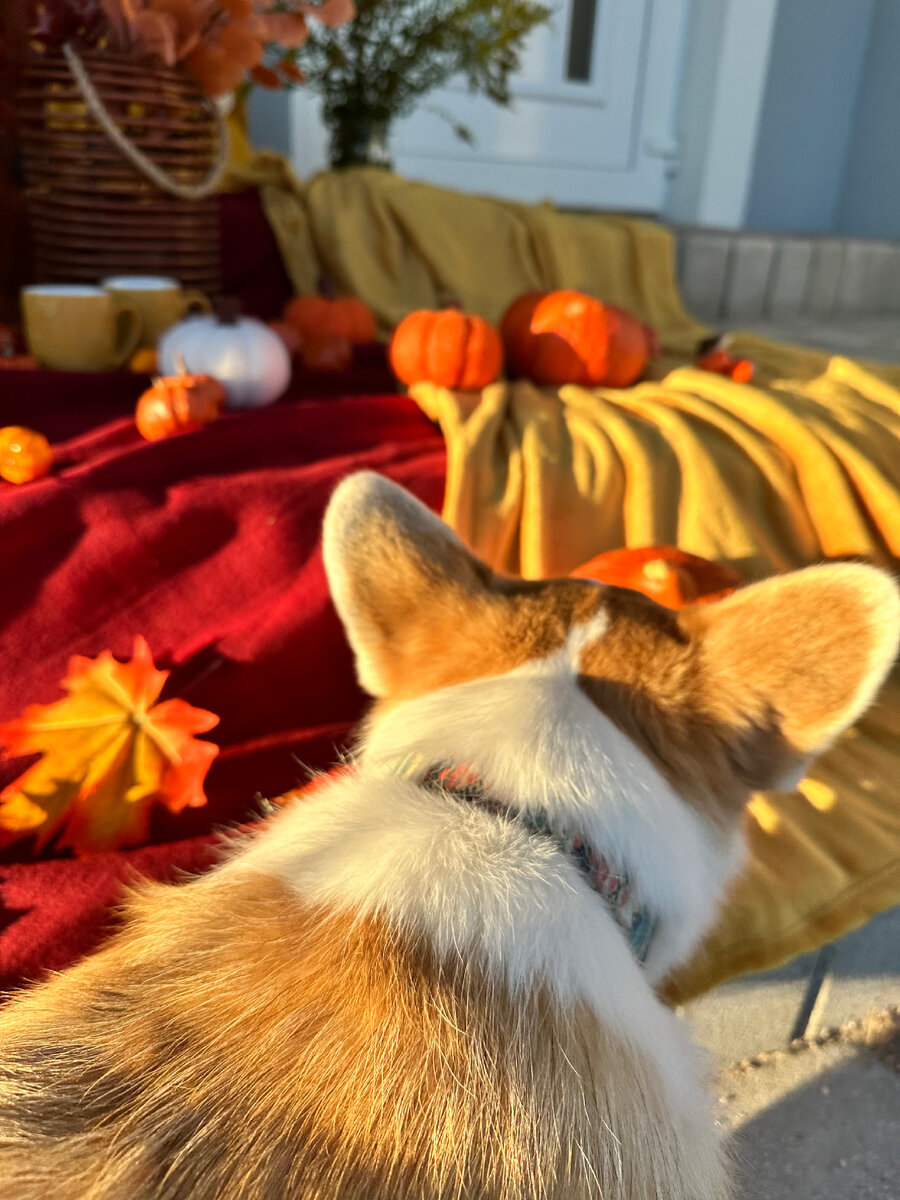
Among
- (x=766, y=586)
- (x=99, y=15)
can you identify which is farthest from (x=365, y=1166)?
(x=99, y=15)

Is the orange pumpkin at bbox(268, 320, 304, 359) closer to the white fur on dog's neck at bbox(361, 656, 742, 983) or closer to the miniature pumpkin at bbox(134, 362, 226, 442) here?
the miniature pumpkin at bbox(134, 362, 226, 442)

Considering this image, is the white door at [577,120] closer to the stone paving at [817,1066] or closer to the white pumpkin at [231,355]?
the white pumpkin at [231,355]

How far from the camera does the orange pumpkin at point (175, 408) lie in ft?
4.37

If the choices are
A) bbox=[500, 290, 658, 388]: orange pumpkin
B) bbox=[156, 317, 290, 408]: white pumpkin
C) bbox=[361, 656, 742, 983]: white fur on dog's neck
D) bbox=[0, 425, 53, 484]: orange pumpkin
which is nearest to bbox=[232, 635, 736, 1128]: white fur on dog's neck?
bbox=[361, 656, 742, 983]: white fur on dog's neck

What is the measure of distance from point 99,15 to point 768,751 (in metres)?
1.71

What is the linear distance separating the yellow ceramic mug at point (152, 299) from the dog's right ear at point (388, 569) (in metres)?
1.06

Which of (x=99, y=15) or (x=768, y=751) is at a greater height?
(x=99, y=15)

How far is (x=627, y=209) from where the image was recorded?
3.95 metres

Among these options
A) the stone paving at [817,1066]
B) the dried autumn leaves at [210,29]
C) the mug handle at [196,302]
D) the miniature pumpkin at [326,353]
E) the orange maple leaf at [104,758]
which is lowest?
the stone paving at [817,1066]

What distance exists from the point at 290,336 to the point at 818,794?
1326mm

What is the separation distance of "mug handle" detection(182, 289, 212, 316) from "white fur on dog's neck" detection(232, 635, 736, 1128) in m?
1.31

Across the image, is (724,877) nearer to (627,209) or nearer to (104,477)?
(104,477)

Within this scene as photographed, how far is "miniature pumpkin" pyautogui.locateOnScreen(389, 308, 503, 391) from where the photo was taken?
1583 mm

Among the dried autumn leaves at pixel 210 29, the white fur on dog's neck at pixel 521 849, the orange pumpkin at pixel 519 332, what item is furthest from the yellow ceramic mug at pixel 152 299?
the white fur on dog's neck at pixel 521 849
